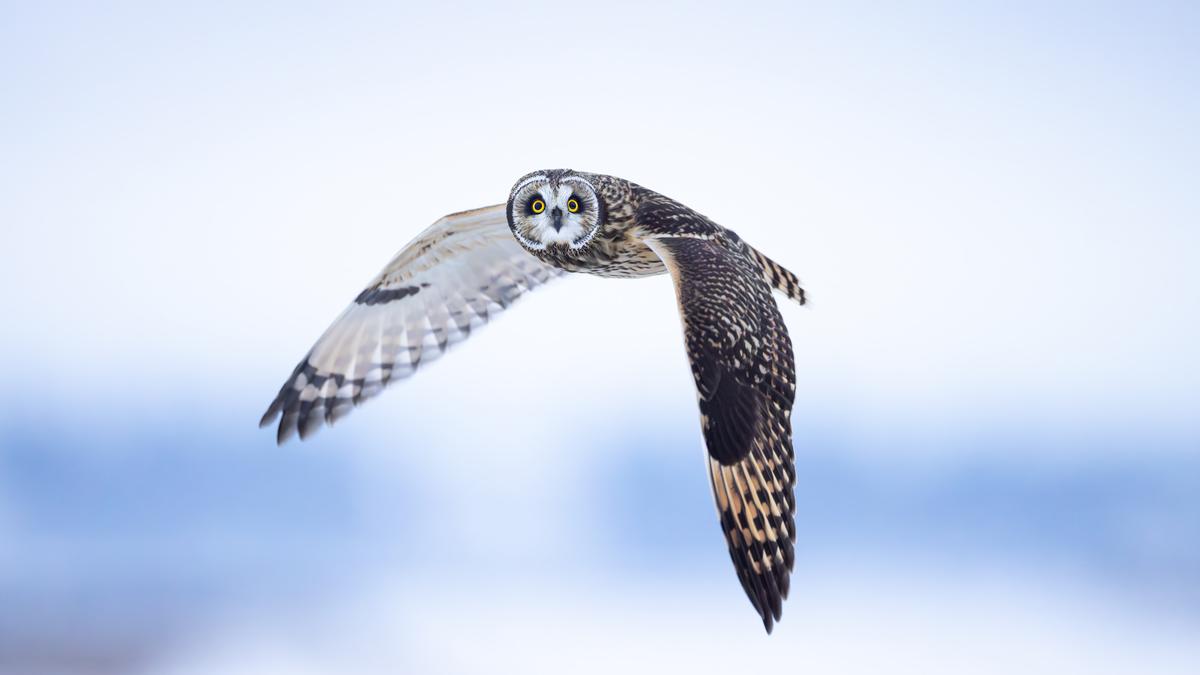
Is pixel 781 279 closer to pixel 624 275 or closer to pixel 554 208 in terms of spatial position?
pixel 624 275

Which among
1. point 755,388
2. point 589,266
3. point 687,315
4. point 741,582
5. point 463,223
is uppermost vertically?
point 463,223

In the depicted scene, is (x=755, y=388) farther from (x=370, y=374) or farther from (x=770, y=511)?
(x=370, y=374)

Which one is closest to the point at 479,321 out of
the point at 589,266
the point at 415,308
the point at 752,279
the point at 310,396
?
the point at 415,308

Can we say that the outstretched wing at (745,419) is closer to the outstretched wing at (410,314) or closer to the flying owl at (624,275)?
the flying owl at (624,275)

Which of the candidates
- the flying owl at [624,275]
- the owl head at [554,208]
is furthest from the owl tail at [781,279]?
the owl head at [554,208]

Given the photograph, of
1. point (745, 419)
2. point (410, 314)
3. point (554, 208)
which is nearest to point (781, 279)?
point (554, 208)

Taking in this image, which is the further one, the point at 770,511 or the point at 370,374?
the point at 370,374
